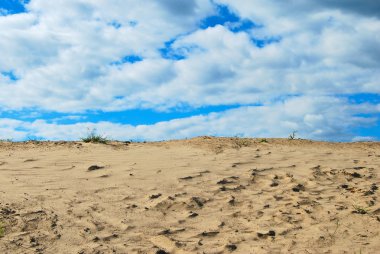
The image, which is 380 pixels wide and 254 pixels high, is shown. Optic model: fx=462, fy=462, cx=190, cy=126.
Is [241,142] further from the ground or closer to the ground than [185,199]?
further from the ground

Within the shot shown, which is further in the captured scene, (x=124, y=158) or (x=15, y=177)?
(x=124, y=158)

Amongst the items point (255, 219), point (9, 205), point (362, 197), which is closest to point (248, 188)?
point (255, 219)

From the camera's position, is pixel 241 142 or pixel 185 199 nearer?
pixel 185 199

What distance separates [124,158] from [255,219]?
11.3 feet

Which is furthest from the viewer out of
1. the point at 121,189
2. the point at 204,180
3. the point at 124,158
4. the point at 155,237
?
the point at 124,158

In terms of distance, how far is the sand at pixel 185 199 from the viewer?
5.52 meters

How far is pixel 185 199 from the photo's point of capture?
683 centimetres

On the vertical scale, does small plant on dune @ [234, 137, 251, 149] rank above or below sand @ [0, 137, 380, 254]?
above

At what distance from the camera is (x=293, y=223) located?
20.4ft

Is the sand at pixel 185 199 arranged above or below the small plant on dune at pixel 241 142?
below

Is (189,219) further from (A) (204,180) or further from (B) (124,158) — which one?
(B) (124,158)

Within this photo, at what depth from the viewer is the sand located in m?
5.52

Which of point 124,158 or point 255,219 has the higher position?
point 124,158

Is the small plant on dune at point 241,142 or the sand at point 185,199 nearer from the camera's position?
the sand at point 185,199
